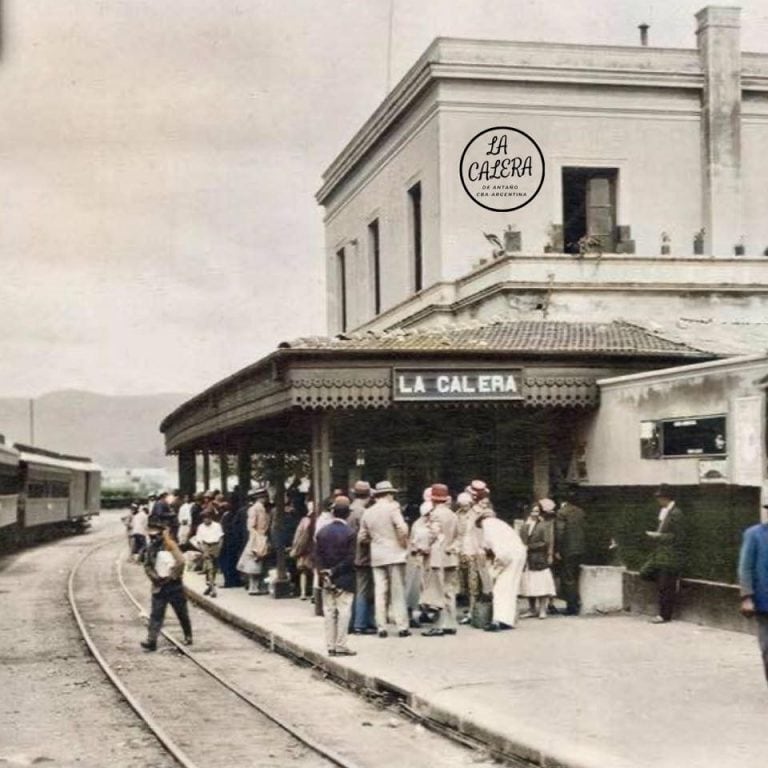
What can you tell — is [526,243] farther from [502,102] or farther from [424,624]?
[424,624]

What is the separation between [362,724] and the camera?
1093 centimetres

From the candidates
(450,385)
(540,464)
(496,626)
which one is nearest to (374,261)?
(540,464)

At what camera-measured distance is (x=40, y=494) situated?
46.6 m

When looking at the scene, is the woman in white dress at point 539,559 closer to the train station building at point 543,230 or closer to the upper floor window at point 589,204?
the train station building at point 543,230

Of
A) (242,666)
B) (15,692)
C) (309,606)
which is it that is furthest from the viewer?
(309,606)

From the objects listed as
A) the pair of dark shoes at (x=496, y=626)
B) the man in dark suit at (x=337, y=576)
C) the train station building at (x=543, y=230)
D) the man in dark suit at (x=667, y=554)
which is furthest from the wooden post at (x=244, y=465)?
the man in dark suit at (x=337, y=576)

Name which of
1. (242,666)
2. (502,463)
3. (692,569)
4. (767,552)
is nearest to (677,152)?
(502,463)

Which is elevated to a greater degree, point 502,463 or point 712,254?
point 712,254

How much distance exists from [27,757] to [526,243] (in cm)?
2176

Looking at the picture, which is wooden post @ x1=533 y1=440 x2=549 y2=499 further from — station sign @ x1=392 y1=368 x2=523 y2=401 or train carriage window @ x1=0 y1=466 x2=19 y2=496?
train carriage window @ x1=0 y1=466 x2=19 y2=496

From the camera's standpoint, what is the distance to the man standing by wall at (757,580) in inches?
397

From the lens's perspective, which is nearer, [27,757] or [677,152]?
[27,757]

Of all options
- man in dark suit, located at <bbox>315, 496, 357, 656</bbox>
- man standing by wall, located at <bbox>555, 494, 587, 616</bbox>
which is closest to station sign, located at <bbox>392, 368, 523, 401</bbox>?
man standing by wall, located at <bbox>555, 494, 587, 616</bbox>

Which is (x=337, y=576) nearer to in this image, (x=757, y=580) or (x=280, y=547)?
(x=757, y=580)
